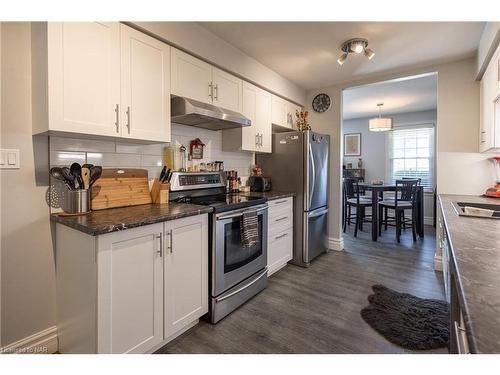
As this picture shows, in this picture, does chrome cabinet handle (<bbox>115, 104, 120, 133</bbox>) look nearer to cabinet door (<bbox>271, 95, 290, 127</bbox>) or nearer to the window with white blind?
cabinet door (<bbox>271, 95, 290, 127</bbox>)

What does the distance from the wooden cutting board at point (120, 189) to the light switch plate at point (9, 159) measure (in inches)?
16.2

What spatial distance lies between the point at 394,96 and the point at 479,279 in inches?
183

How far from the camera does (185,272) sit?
173 cm

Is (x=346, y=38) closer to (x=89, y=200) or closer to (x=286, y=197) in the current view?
(x=286, y=197)

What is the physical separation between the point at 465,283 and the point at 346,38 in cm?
239

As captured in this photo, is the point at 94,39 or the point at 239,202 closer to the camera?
the point at 94,39

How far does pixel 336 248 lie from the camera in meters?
3.68


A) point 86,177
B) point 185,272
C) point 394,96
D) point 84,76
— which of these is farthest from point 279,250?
point 394,96

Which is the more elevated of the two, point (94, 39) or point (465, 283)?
point (94, 39)

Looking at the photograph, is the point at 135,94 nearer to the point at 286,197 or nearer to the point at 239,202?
the point at 239,202
